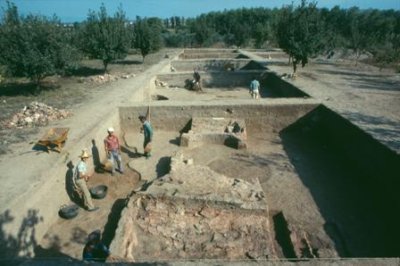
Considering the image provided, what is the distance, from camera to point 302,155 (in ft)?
36.4

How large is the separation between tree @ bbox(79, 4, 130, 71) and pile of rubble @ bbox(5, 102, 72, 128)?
966 centimetres

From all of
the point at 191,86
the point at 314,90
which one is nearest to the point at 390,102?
the point at 314,90

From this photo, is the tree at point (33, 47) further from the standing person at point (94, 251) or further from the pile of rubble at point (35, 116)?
the standing person at point (94, 251)

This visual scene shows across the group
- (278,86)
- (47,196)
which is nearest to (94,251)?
(47,196)

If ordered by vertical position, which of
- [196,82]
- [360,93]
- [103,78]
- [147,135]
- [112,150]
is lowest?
[112,150]

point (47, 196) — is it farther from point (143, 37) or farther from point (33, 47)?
point (143, 37)

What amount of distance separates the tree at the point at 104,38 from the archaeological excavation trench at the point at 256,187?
31.5 feet

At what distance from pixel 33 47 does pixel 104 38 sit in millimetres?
6252

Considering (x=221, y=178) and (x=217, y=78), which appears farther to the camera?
(x=217, y=78)

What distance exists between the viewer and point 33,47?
15.4 metres

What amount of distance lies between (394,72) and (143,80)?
590 inches

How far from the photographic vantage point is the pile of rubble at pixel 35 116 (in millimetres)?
11617

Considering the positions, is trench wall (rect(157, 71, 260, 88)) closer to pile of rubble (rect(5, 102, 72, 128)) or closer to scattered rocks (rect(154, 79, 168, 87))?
scattered rocks (rect(154, 79, 168, 87))

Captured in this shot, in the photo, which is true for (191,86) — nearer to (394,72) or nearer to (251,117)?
(251,117)
